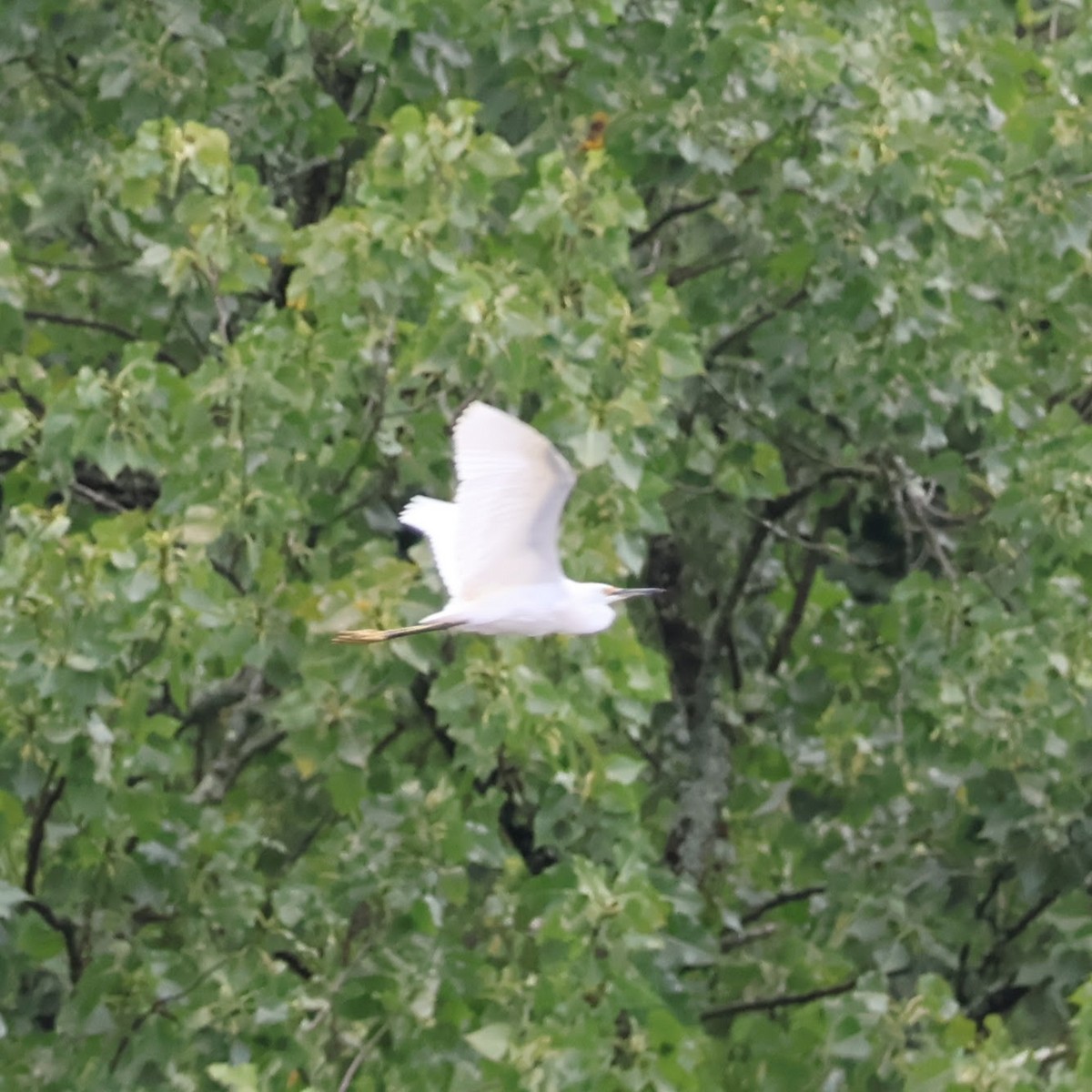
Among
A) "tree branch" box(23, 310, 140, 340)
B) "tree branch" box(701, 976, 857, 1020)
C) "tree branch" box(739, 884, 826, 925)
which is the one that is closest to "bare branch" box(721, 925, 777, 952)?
"tree branch" box(739, 884, 826, 925)

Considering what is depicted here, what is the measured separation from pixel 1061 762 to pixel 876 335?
142cm

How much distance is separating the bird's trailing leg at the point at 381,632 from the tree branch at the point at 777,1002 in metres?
2.46

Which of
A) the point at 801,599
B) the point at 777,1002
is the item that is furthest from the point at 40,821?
the point at 801,599

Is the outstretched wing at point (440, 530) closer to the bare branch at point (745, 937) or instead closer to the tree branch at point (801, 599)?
the bare branch at point (745, 937)

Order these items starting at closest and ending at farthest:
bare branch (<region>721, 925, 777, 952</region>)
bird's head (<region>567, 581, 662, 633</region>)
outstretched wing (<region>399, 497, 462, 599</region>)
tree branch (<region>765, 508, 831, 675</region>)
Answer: bird's head (<region>567, 581, 662, 633</region>) → outstretched wing (<region>399, 497, 462, 599</region>) → bare branch (<region>721, 925, 777, 952</region>) → tree branch (<region>765, 508, 831, 675</region>)

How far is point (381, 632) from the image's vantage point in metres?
6.89

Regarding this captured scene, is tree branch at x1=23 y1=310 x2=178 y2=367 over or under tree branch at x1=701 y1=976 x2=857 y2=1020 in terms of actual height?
over


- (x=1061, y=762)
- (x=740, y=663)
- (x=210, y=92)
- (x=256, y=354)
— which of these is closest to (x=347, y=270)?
(x=256, y=354)

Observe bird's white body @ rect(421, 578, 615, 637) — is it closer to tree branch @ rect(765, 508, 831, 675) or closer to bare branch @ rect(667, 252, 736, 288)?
bare branch @ rect(667, 252, 736, 288)

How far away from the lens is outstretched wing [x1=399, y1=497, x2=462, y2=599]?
22.6 feet

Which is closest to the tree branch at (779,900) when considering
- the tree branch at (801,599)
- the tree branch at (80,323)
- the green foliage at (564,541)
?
the green foliage at (564,541)

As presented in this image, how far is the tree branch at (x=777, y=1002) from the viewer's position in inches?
348

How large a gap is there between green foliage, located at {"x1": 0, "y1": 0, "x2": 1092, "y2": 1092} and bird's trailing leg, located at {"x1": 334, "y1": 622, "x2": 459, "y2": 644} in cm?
6

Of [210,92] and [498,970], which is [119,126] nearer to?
[210,92]
